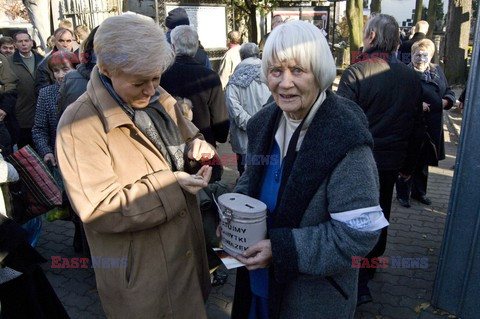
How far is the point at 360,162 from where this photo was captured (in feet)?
4.65

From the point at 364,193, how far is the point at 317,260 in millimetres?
304

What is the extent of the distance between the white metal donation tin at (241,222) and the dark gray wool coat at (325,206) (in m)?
0.06

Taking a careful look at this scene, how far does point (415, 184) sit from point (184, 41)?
3615 mm

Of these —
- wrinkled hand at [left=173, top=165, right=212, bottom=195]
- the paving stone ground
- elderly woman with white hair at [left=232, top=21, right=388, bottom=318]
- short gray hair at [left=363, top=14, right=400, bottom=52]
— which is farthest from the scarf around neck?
short gray hair at [left=363, top=14, right=400, bottom=52]

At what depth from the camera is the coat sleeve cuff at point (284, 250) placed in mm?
1460

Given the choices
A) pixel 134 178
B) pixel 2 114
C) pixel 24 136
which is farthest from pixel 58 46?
pixel 134 178

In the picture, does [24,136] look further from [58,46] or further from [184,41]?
[184,41]

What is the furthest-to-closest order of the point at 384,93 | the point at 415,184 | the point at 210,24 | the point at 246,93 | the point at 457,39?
the point at 457,39 < the point at 210,24 < the point at 415,184 < the point at 246,93 < the point at 384,93

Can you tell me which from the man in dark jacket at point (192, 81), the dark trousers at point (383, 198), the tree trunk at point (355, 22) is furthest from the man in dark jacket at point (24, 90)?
the tree trunk at point (355, 22)

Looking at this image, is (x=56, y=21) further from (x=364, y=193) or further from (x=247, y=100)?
(x=364, y=193)

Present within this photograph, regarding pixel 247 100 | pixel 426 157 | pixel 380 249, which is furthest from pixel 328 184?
pixel 426 157

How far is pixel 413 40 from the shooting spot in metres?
7.44

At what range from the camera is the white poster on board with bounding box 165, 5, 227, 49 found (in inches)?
307

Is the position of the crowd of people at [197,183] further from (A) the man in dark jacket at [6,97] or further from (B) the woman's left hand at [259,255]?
(A) the man in dark jacket at [6,97]
